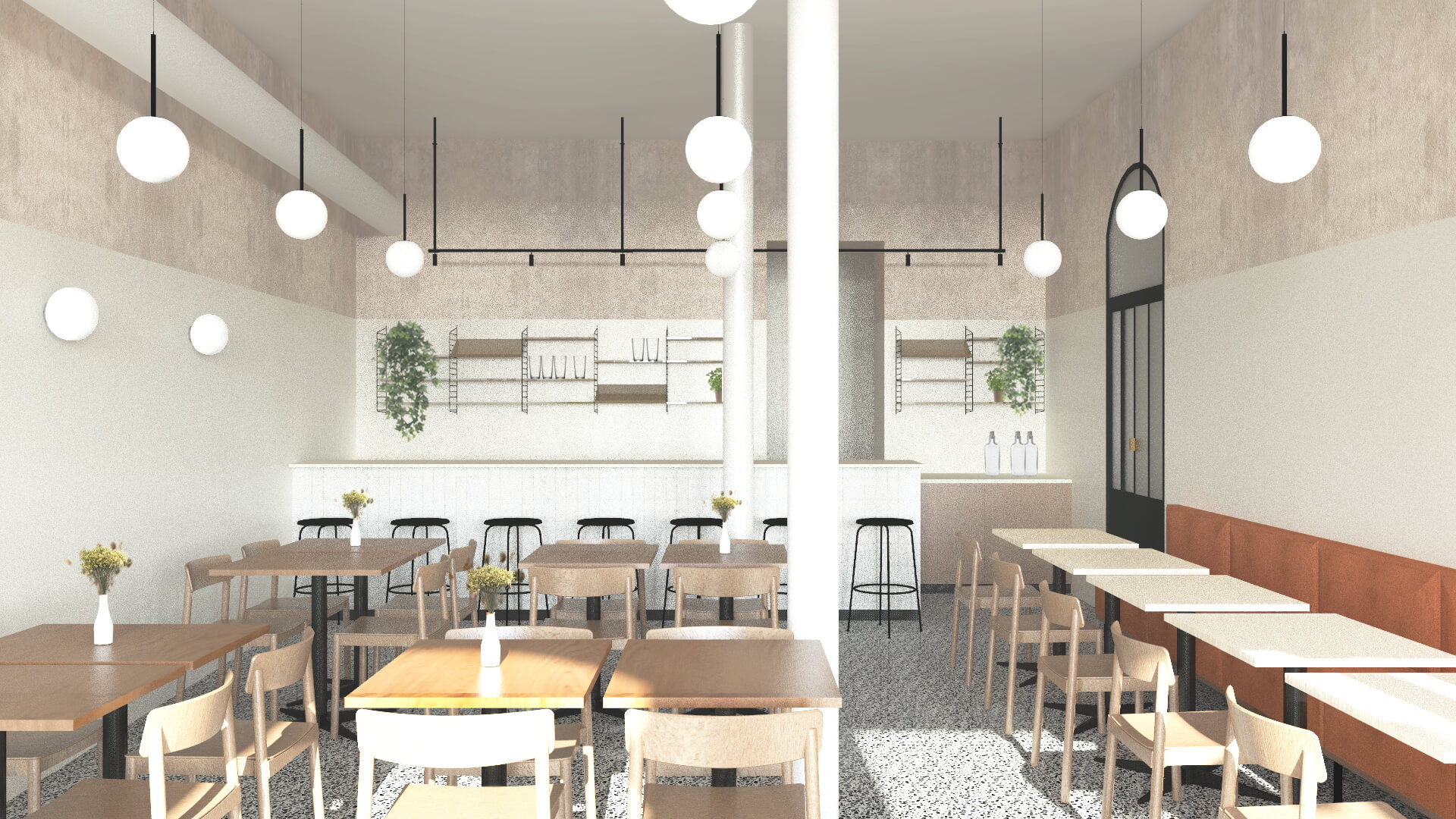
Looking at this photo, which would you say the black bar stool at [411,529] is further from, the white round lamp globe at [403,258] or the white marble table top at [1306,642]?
the white marble table top at [1306,642]

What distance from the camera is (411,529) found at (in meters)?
5.46

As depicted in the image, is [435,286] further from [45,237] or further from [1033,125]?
[1033,125]

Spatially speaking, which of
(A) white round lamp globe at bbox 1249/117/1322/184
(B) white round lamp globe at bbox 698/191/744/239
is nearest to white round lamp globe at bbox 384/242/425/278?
(B) white round lamp globe at bbox 698/191/744/239

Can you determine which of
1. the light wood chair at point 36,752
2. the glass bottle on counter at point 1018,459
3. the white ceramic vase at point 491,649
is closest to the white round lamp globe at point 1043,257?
the glass bottle on counter at point 1018,459

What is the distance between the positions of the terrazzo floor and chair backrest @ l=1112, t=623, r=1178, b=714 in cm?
48

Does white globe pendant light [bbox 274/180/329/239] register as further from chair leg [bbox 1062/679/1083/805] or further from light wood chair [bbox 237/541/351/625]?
chair leg [bbox 1062/679/1083/805]

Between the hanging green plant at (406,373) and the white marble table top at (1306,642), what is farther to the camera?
the hanging green plant at (406,373)

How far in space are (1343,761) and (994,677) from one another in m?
1.33

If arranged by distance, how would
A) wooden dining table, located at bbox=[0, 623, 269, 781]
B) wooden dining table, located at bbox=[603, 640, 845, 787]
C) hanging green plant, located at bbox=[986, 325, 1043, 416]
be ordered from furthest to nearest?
hanging green plant, located at bbox=[986, 325, 1043, 416] → wooden dining table, located at bbox=[0, 623, 269, 781] → wooden dining table, located at bbox=[603, 640, 845, 787]

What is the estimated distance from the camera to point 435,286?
21.0 feet

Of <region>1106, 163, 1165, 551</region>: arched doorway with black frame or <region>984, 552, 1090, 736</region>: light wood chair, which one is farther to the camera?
<region>1106, 163, 1165, 551</region>: arched doorway with black frame

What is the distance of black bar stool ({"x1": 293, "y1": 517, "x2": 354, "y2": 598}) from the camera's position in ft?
16.7

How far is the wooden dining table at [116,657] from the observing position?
218 centimetres

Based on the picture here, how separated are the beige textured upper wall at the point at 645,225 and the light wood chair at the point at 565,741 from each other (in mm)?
3891
